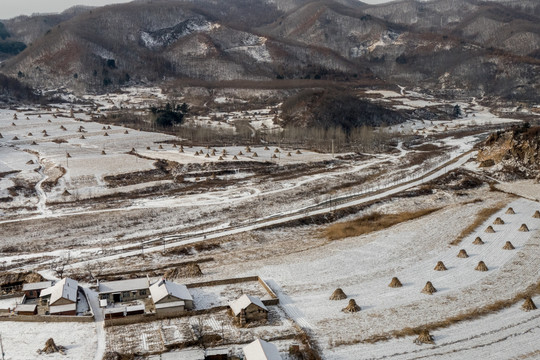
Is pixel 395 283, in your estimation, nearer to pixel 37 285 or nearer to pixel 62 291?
pixel 62 291

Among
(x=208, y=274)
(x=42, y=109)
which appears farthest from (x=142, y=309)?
(x=42, y=109)

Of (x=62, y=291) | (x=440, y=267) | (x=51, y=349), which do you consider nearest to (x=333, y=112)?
(x=440, y=267)

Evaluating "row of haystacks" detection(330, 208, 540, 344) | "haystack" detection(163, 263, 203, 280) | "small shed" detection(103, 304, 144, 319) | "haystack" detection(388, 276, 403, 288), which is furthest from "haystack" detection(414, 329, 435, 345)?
"haystack" detection(163, 263, 203, 280)

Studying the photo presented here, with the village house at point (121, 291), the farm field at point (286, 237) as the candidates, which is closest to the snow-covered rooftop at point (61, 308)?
the farm field at point (286, 237)

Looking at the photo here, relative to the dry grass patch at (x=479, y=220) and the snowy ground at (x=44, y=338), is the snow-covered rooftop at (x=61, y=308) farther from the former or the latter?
the dry grass patch at (x=479, y=220)

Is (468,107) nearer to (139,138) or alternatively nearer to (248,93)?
(248,93)

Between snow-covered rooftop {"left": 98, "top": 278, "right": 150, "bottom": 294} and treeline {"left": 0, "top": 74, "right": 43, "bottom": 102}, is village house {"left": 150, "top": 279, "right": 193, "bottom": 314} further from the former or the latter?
treeline {"left": 0, "top": 74, "right": 43, "bottom": 102}
